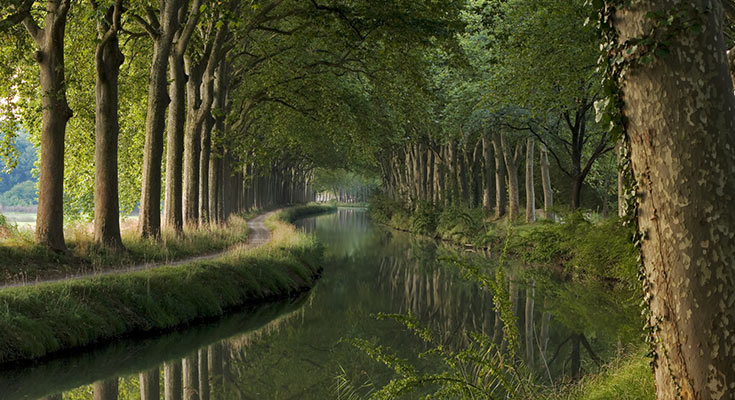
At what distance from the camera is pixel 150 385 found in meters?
9.27

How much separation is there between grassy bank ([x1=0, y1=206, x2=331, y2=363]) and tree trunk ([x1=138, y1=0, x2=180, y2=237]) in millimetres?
2631

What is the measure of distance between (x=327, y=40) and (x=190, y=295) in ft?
44.3

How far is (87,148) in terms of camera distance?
82.5 ft

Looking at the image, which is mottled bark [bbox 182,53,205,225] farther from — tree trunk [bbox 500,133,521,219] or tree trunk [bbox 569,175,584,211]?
tree trunk [bbox 500,133,521,219]

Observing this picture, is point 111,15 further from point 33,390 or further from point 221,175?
point 221,175

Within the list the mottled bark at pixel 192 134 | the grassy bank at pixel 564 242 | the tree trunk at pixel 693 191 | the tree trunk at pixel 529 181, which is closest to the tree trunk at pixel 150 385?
the tree trunk at pixel 693 191

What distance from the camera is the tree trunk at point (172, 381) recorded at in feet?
29.0

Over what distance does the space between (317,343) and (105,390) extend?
4601 millimetres

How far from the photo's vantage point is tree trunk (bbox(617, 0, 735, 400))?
3738mm

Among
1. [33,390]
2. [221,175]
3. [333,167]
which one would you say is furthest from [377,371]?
[333,167]

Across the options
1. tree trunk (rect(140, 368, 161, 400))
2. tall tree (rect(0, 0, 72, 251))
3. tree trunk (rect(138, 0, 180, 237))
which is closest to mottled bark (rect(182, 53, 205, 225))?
tree trunk (rect(138, 0, 180, 237))

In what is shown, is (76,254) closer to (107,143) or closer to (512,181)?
(107,143)

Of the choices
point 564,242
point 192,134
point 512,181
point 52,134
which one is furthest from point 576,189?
point 52,134

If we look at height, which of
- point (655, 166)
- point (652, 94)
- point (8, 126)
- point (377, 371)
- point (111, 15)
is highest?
point (111, 15)
